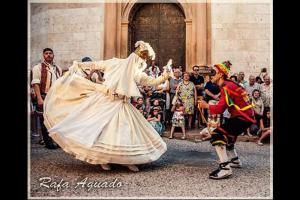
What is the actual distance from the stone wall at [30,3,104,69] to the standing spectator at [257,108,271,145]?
18.1 ft

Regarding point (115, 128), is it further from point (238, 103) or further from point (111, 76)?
point (238, 103)

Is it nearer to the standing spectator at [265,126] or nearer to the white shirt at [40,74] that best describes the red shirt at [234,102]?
the standing spectator at [265,126]

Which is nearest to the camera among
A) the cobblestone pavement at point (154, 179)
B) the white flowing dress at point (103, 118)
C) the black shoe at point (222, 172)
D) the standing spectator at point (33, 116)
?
the cobblestone pavement at point (154, 179)

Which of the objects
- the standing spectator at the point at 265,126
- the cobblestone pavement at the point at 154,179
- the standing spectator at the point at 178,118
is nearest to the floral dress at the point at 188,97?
the standing spectator at the point at 178,118

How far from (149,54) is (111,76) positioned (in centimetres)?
71

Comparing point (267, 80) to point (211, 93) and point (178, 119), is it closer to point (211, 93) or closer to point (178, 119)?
point (211, 93)

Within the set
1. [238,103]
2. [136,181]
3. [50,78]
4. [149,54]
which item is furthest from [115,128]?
[50,78]

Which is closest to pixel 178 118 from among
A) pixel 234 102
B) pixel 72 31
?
pixel 234 102

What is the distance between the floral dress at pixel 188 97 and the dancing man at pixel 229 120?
10.7ft

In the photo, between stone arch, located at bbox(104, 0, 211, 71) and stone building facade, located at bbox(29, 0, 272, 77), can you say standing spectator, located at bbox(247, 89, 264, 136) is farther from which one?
stone arch, located at bbox(104, 0, 211, 71)

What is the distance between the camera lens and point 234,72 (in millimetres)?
10336

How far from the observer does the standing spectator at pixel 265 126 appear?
24.8 ft

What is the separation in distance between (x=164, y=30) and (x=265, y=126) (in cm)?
508

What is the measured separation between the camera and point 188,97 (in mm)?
8305
